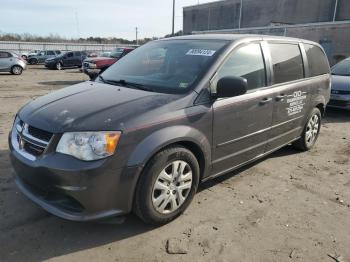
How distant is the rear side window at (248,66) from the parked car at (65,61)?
26.6 meters

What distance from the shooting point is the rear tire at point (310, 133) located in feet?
18.7

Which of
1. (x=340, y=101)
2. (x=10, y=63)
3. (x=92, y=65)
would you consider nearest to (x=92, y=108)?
(x=340, y=101)

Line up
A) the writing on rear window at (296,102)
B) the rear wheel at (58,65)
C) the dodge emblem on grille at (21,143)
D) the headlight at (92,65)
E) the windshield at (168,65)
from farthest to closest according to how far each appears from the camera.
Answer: the rear wheel at (58,65) < the headlight at (92,65) < the writing on rear window at (296,102) < the windshield at (168,65) < the dodge emblem on grille at (21,143)

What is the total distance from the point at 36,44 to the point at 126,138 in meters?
46.3

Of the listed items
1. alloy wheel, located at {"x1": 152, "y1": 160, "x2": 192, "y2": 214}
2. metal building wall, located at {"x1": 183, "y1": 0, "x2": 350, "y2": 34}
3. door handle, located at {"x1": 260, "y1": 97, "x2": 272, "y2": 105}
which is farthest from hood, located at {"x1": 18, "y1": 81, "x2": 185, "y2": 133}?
metal building wall, located at {"x1": 183, "y1": 0, "x2": 350, "y2": 34}

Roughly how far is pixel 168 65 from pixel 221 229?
6.23 ft

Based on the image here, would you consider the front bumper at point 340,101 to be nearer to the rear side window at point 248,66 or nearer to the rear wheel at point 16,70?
the rear side window at point 248,66

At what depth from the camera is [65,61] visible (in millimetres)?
29016

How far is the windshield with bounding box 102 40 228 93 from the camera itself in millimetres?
3725

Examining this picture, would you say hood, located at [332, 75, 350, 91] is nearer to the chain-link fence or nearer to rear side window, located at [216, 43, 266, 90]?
rear side window, located at [216, 43, 266, 90]

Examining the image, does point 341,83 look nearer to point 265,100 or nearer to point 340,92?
point 340,92

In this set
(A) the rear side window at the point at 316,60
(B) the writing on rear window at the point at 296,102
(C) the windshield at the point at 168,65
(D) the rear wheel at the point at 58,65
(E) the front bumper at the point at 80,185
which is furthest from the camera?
(D) the rear wheel at the point at 58,65

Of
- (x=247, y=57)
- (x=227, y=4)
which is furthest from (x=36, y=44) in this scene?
(x=247, y=57)

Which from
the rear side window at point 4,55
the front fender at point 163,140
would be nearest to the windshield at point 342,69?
the front fender at point 163,140
